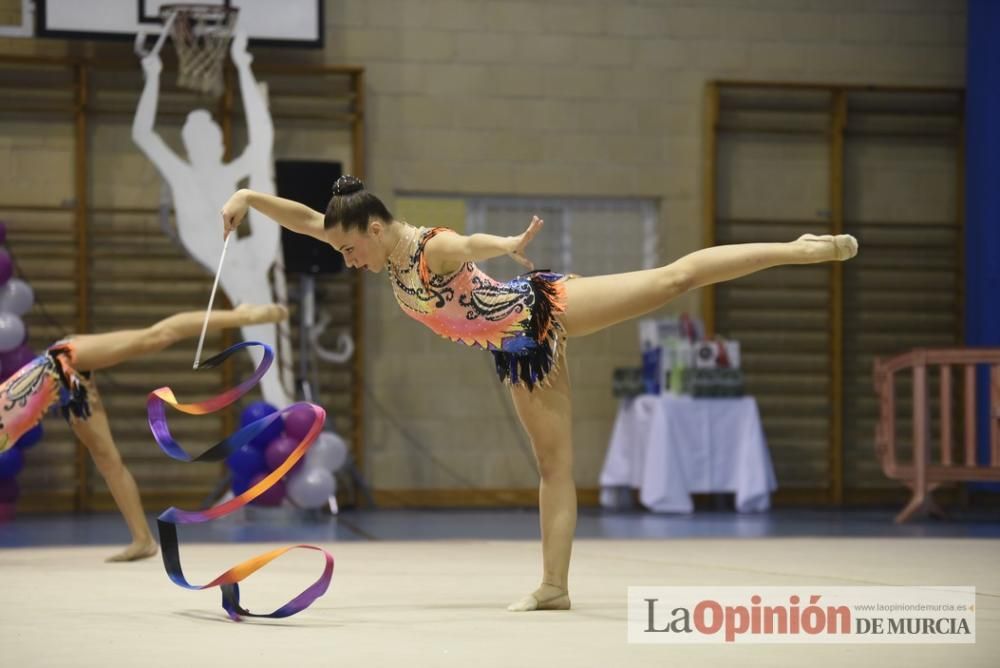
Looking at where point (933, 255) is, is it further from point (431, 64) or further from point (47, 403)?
point (47, 403)

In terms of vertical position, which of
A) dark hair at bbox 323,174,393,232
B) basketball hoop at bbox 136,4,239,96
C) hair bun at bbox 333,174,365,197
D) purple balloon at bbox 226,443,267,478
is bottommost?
purple balloon at bbox 226,443,267,478

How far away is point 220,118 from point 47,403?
360 cm

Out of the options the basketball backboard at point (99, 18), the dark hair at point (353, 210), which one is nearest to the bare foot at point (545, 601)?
the dark hair at point (353, 210)

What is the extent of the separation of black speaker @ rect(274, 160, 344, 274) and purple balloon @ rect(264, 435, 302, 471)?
A: 1104 millimetres

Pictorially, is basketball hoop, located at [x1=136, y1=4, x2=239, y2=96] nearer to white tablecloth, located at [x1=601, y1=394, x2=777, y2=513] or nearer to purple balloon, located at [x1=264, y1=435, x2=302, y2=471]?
purple balloon, located at [x1=264, y1=435, x2=302, y2=471]

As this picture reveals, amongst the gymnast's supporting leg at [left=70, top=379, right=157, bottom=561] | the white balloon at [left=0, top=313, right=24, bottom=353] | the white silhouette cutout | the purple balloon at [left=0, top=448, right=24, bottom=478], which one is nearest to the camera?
the gymnast's supporting leg at [left=70, top=379, right=157, bottom=561]

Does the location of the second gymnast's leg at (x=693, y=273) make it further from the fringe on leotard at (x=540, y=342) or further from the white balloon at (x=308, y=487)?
the white balloon at (x=308, y=487)

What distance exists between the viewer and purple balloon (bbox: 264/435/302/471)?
6.98 meters

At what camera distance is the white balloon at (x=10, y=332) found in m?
6.92

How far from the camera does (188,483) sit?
817 cm

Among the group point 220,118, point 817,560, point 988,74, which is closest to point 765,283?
point 988,74

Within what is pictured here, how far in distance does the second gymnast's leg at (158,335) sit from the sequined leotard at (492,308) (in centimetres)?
122

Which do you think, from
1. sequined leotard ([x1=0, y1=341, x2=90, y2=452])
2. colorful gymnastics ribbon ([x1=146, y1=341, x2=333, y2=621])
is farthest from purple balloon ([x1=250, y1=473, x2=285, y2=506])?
colorful gymnastics ribbon ([x1=146, y1=341, x2=333, y2=621])

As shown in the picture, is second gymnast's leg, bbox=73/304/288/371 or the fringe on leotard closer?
the fringe on leotard
